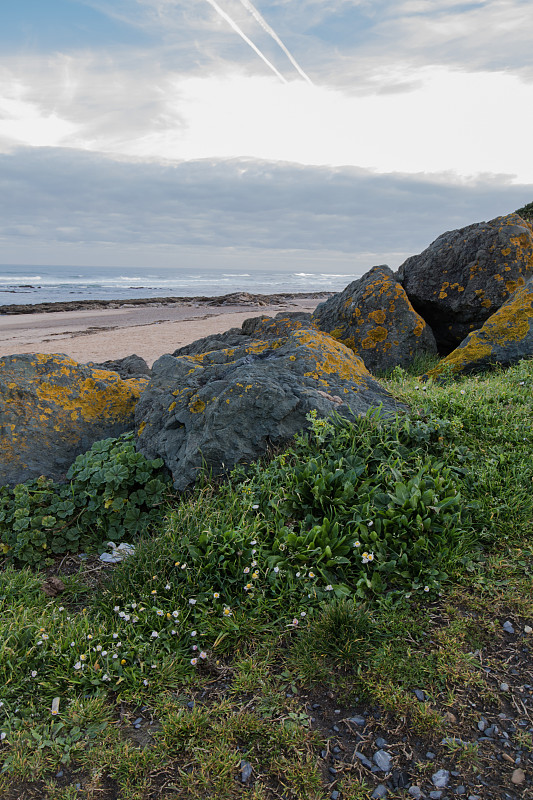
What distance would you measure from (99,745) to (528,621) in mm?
2624

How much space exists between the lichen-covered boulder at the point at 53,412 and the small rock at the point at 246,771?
3.54m

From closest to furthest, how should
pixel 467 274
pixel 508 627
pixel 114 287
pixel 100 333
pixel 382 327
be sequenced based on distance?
1. pixel 508 627
2. pixel 382 327
3. pixel 467 274
4. pixel 100 333
5. pixel 114 287

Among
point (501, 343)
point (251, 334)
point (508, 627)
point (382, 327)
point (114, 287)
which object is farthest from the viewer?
point (114, 287)

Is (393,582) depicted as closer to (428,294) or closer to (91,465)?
(91,465)

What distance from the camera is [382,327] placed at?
28.4 feet

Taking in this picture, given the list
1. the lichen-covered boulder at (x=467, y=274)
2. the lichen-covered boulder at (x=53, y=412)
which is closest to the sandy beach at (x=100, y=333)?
the lichen-covered boulder at (x=467, y=274)

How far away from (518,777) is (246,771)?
128 cm

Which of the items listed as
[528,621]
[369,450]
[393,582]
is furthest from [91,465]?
[528,621]

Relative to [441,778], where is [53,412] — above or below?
→ above

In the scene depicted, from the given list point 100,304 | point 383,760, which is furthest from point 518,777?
point 100,304

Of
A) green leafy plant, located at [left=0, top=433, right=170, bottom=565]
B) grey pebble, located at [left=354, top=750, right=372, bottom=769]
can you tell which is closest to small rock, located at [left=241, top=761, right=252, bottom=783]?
grey pebble, located at [left=354, top=750, right=372, bottom=769]

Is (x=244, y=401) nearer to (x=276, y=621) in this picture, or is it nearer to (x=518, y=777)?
(x=276, y=621)

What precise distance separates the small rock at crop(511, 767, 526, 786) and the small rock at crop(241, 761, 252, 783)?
1.24m

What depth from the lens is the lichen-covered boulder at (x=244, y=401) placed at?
436cm
